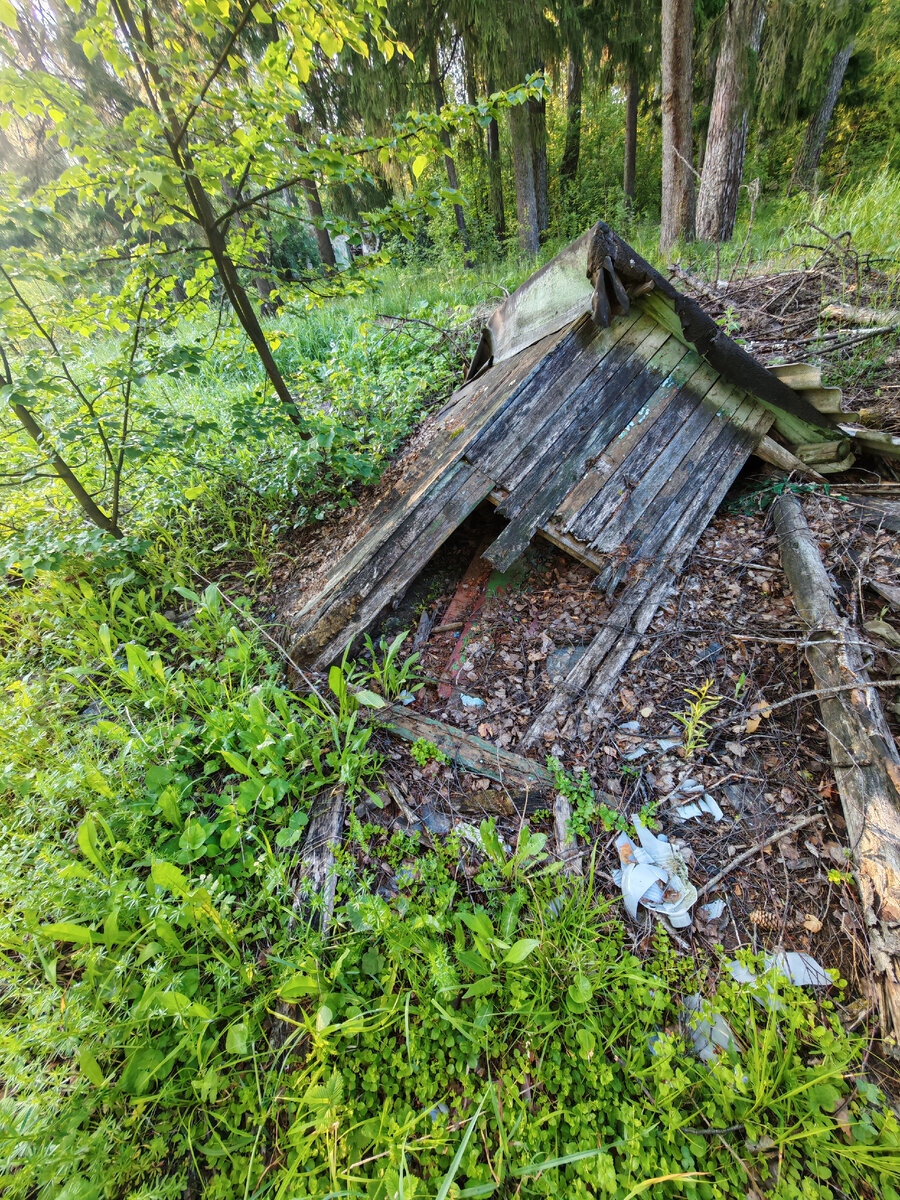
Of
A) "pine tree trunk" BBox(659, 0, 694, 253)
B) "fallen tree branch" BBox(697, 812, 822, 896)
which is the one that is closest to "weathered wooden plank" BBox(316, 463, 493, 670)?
"fallen tree branch" BBox(697, 812, 822, 896)

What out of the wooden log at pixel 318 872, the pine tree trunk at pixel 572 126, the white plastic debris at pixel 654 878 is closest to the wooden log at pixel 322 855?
the wooden log at pixel 318 872

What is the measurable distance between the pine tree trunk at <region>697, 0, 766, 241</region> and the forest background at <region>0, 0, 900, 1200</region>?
2385 mm

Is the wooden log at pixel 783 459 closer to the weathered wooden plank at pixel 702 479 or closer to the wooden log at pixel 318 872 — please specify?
the weathered wooden plank at pixel 702 479

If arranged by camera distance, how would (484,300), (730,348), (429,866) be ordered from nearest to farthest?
(429,866), (730,348), (484,300)

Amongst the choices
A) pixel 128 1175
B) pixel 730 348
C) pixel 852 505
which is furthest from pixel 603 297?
pixel 128 1175

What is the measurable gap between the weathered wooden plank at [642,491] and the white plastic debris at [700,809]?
4.63ft

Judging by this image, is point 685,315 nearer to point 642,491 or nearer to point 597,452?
point 597,452

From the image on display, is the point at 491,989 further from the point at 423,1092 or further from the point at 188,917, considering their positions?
the point at 188,917

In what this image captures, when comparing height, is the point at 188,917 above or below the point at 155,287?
below

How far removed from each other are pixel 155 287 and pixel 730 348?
11.6ft

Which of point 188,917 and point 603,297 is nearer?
point 188,917

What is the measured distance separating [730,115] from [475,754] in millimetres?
8747

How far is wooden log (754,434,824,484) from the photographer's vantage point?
Result: 3078 millimetres

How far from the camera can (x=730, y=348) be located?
9.84 feet
